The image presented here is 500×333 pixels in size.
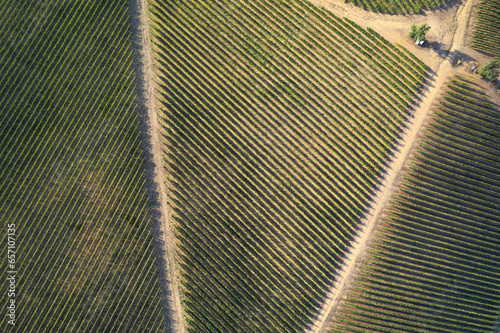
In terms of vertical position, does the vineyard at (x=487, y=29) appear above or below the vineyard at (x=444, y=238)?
above

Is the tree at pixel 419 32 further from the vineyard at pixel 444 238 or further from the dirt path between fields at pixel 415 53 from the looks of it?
the vineyard at pixel 444 238

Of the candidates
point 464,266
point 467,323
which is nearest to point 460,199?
point 464,266

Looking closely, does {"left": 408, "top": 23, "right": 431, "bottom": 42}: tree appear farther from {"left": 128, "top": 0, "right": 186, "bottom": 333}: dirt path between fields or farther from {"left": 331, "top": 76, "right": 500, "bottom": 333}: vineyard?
{"left": 128, "top": 0, "right": 186, "bottom": 333}: dirt path between fields

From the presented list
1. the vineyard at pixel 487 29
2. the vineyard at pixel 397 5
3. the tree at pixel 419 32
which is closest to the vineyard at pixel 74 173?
the vineyard at pixel 397 5

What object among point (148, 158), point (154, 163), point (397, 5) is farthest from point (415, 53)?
point (148, 158)

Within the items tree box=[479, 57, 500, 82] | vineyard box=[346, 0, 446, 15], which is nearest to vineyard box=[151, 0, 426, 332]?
vineyard box=[346, 0, 446, 15]
